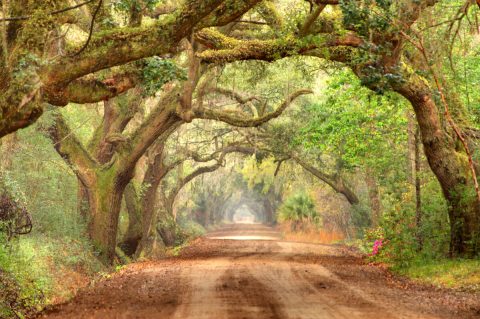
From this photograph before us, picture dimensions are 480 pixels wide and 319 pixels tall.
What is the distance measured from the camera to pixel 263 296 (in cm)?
1208

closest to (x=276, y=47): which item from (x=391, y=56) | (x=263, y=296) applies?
(x=391, y=56)

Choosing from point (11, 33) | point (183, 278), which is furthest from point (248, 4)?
point (183, 278)

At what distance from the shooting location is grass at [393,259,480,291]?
14.4 meters

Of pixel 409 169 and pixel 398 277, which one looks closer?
pixel 398 277

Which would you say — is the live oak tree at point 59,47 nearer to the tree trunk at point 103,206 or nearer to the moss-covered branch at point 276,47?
the moss-covered branch at point 276,47

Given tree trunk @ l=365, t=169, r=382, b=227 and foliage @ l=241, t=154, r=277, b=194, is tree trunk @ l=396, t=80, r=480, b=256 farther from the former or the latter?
foliage @ l=241, t=154, r=277, b=194

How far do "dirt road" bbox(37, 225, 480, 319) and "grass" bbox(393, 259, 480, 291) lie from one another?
1.78ft

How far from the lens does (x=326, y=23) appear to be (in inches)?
599

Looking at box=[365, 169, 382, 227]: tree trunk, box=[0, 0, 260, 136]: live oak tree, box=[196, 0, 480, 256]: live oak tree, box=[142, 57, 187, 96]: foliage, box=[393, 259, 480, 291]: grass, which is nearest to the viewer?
box=[0, 0, 260, 136]: live oak tree

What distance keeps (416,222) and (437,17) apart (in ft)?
19.5

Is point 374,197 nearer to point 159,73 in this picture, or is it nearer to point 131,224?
point 131,224

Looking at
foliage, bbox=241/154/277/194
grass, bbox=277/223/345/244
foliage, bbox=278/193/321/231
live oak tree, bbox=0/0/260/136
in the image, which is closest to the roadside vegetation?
live oak tree, bbox=0/0/260/136

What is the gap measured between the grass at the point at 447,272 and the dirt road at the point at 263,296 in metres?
0.54

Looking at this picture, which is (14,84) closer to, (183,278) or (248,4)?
(248,4)
